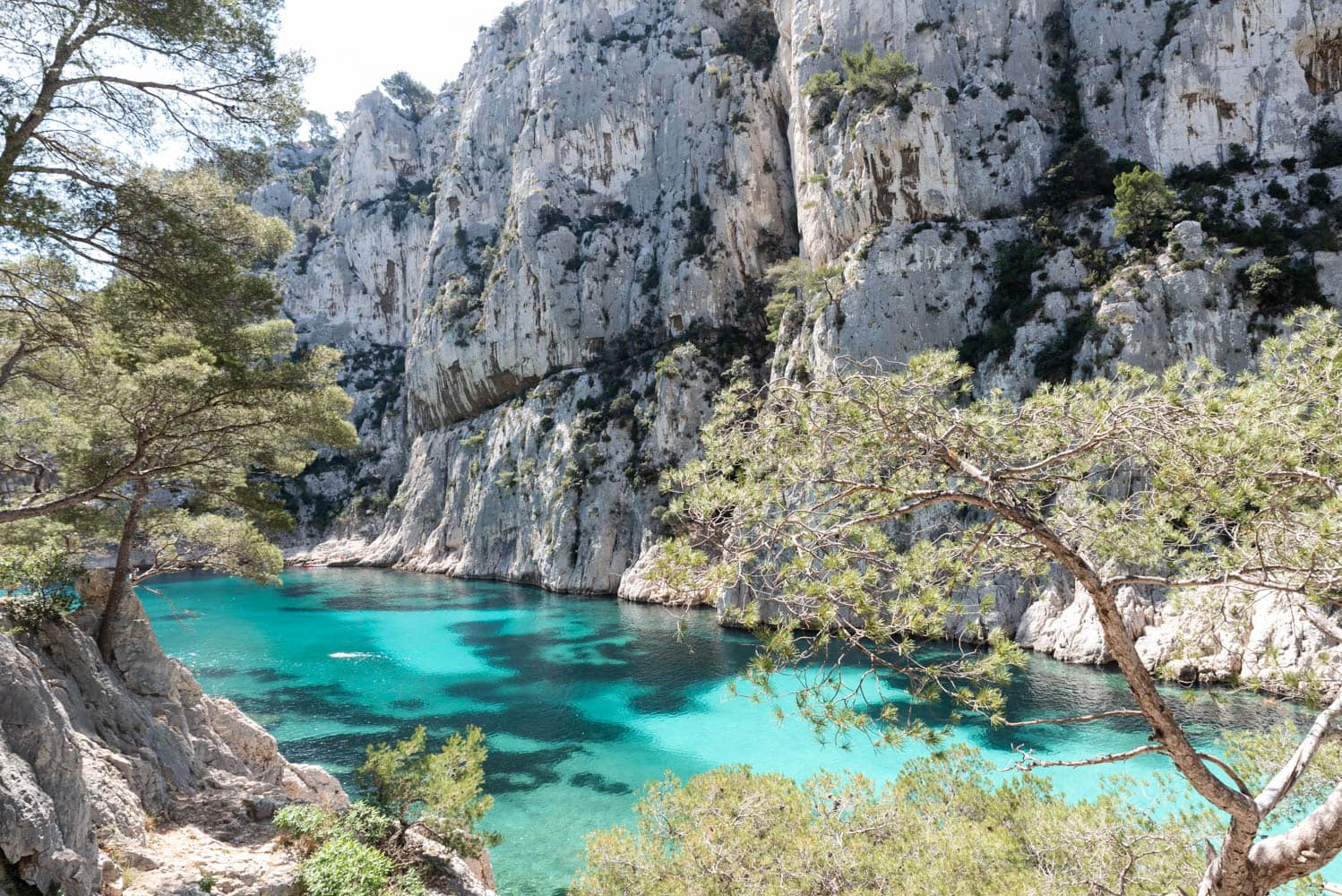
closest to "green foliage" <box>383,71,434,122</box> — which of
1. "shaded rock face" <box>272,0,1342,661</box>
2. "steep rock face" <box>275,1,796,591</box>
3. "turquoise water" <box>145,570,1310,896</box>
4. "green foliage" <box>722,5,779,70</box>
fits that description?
"shaded rock face" <box>272,0,1342,661</box>

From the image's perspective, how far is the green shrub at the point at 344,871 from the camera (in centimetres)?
563

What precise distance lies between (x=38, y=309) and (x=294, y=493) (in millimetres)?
53620

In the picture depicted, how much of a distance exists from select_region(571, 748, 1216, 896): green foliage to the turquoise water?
907 mm

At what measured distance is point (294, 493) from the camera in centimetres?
5394

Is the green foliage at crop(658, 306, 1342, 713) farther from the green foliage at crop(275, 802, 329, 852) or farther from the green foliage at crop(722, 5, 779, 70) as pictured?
the green foliage at crop(722, 5, 779, 70)

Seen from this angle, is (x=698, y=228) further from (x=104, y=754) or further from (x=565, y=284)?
(x=104, y=754)

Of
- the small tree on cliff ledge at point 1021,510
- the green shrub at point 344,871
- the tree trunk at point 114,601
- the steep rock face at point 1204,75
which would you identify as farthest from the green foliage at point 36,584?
the steep rock face at point 1204,75

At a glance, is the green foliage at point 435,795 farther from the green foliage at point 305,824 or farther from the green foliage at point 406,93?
the green foliage at point 406,93

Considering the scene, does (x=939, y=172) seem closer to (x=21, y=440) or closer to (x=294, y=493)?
(x=21, y=440)

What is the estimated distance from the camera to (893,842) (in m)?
5.88

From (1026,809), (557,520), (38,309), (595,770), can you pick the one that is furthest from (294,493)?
(1026,809)

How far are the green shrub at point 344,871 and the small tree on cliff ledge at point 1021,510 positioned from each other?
4.65m

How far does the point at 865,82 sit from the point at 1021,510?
31.8 m

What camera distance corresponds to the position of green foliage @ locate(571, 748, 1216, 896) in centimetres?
484
